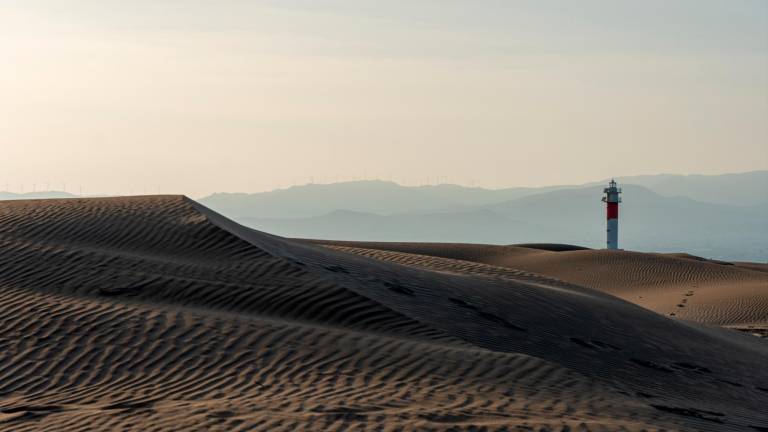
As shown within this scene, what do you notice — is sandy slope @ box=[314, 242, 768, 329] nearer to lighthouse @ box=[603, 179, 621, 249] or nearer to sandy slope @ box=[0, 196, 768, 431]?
sandy slope @ box=[0, 196, 768, 431]

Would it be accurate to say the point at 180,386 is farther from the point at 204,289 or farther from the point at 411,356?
the point at 204,289

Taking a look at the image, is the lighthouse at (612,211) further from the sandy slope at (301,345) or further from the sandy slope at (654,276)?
the sandy slope at (301,345)

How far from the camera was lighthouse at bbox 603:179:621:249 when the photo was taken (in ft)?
212

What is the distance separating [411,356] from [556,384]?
5.31 ft

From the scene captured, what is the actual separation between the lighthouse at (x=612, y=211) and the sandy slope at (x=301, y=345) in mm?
44889

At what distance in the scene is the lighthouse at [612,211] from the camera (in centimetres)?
6450

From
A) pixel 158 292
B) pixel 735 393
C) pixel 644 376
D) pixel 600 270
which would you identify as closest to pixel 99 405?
pixel 158 292

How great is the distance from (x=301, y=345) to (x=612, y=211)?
184ft

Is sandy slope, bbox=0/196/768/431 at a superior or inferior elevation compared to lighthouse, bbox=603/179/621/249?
inferior

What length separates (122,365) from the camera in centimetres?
1172

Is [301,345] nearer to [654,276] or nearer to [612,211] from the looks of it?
[654,276]

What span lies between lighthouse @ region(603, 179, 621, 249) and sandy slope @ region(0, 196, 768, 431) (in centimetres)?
4489

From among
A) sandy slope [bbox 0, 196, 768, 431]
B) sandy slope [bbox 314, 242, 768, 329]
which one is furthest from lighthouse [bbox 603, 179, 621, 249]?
sandy slope [bbox 0, 196, 768, 431]

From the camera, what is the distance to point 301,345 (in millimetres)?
12500
